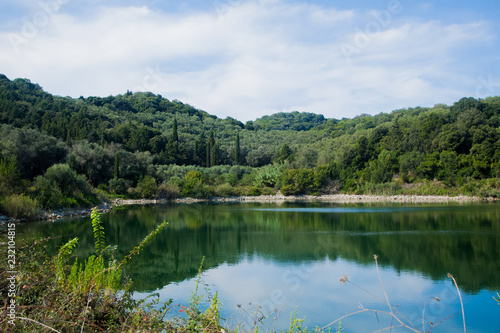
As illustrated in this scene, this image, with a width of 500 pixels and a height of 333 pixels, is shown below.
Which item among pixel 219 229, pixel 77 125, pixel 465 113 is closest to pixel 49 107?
pixel 77 125

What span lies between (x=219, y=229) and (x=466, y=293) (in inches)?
532

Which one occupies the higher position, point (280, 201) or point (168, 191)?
point (168, 191)

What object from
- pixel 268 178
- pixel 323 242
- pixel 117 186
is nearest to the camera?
pixel 323 242

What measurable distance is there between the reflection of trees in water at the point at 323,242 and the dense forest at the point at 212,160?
986cm

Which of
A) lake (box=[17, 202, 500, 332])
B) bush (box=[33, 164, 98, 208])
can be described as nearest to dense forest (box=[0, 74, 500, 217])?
bush (box=[33, 164, 98, 208])

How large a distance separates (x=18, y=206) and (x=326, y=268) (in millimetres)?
17719

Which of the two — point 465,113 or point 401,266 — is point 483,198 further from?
point 401,266

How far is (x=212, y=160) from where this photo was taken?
6638 centimetres

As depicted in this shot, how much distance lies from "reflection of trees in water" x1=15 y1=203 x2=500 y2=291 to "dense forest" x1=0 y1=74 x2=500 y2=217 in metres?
9.86

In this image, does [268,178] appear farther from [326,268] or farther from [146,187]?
[326,268]

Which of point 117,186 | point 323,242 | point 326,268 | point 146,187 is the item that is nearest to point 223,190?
point 146,187

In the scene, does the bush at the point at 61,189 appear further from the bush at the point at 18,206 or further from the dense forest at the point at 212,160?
the bush at the point at 18,206

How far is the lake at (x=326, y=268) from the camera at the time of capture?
813 centimetres

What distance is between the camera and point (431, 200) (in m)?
42.5
